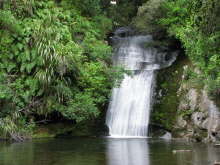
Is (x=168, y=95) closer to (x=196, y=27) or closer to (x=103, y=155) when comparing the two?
(x=196, y=27)

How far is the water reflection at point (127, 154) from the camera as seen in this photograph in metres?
15.0

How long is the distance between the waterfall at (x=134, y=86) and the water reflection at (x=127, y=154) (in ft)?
19.3

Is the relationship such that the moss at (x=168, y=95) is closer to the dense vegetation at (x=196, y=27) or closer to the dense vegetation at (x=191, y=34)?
the dense vegetation at (x=191, y=34)

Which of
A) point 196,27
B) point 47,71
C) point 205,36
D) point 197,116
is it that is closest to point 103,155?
point 205,36

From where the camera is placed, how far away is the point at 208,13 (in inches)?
613

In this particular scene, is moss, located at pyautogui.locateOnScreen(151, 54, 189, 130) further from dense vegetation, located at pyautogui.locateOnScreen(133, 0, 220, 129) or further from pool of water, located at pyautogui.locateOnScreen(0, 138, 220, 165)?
pool of water, located at pyautogui.locateOnScreen(0, 138, 220, 165)

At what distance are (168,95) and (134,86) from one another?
249 cm

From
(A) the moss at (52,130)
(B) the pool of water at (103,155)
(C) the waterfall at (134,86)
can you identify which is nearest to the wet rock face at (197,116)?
(C) the waterfall at (134,86)

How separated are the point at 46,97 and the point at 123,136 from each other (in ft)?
15.8

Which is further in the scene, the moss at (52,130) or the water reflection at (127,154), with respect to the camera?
the moss at (52,130)

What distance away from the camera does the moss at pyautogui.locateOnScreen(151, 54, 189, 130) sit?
26984 millimetres

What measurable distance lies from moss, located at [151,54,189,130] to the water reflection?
5.83 meters

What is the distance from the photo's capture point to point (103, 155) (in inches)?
669

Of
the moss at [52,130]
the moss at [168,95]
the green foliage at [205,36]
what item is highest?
the green foliage at [205,36]
